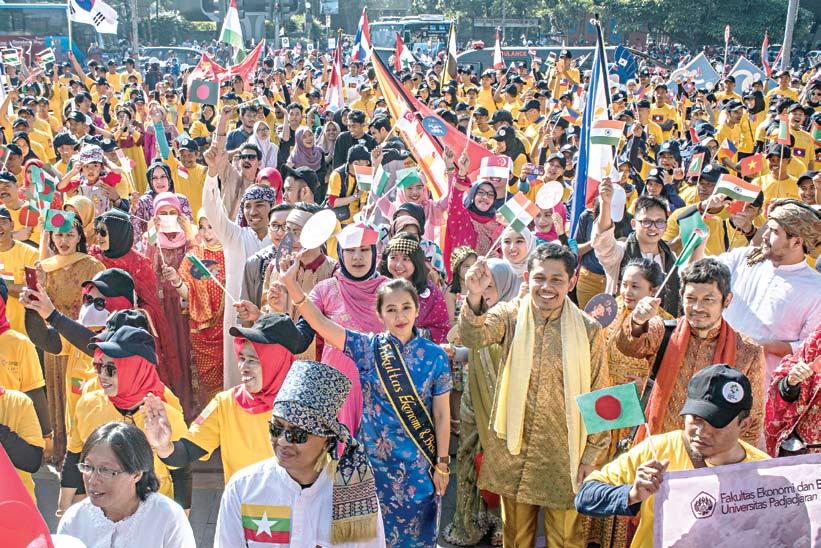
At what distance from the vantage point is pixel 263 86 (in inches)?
628

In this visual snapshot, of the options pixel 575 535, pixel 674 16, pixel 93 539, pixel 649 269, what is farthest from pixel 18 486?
pixel 674 16

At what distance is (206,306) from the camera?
5516 millimetres

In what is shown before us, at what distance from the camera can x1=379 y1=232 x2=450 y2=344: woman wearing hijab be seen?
438 cm

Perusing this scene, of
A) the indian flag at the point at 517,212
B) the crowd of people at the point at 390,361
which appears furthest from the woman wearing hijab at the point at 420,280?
the indian flag at the point at 517,212

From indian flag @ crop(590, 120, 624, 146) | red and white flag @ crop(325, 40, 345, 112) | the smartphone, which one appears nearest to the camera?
the smartphone

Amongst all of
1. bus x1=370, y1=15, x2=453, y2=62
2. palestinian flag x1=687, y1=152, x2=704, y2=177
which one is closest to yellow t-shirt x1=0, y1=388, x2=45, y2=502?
palestinian flag x1=687, y1=152, x2=704, y2=177

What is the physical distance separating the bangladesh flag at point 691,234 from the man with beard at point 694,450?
1.42 m

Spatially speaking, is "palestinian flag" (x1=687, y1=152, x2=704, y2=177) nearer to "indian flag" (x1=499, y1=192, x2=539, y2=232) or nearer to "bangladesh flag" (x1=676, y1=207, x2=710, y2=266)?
"bangladesh flag" (x1=676, y1=207, x2=710, y2=266)

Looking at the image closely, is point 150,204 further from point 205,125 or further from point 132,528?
point 205,125

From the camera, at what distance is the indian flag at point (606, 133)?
580 cm

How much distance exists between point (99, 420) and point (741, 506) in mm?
2304

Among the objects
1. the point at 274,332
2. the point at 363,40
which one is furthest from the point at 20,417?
the point at 363,40

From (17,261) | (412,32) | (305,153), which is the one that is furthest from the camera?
(412,32)

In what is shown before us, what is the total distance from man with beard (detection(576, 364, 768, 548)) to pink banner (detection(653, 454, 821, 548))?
0.23 ft
